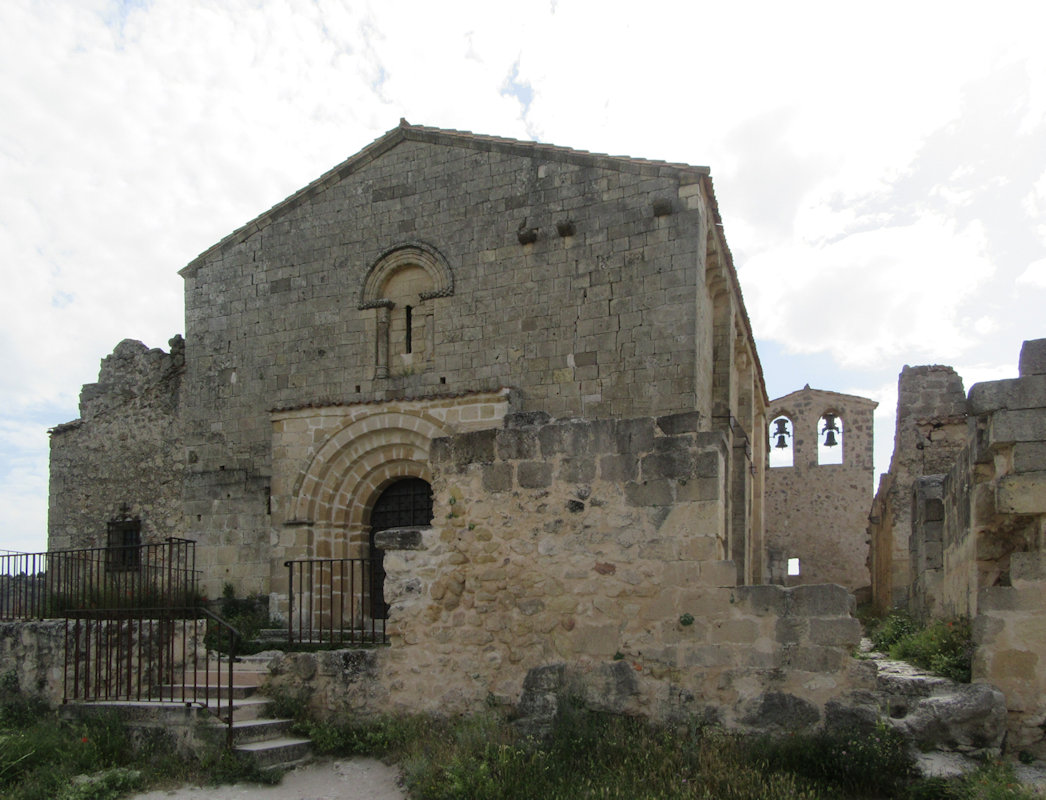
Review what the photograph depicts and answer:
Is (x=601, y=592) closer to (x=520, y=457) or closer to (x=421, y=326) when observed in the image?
(x=520, y=457)

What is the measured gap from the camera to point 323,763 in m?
7.14

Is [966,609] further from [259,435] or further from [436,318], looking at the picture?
[259,435]

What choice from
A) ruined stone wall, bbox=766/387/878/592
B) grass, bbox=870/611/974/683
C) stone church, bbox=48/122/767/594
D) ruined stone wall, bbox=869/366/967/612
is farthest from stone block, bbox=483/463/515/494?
ruined stone wall, bbox=766/387/878/592

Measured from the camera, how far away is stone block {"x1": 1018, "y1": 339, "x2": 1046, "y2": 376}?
605cm

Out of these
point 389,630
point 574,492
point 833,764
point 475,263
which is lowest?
point 833,764

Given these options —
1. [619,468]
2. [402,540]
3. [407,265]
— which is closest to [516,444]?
[619,468]

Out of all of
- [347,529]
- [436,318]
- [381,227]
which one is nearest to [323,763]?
[347,529]

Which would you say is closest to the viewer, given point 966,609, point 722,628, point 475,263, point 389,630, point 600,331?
point 722,628

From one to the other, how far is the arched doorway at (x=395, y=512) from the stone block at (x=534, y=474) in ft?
21.0

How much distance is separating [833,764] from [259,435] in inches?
431

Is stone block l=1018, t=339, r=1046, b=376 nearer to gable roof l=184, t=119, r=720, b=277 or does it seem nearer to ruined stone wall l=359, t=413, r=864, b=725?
ruined stone wall l=359, t=413, r=864, b=725

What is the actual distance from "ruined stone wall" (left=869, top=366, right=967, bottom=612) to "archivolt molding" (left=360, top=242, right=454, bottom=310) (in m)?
7.58

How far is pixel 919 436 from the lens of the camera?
1405 cm

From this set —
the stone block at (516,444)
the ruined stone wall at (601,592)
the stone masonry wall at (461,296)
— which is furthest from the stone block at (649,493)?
the stone masonry wall at (461,296)
